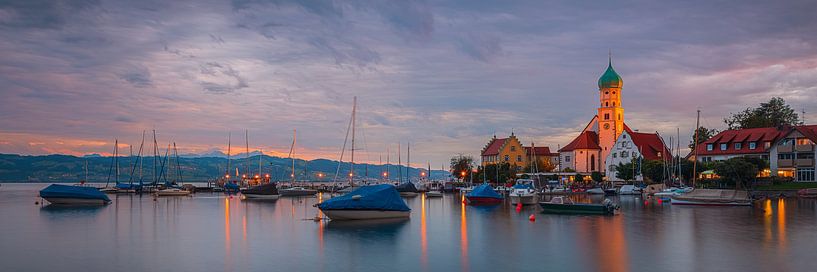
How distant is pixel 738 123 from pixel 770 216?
7188 cm

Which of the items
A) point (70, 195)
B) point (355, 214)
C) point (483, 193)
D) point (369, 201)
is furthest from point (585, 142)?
point (355, 214)

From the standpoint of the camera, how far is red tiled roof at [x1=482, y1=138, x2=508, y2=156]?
436 ft

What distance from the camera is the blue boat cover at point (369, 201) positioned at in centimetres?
A: 3881

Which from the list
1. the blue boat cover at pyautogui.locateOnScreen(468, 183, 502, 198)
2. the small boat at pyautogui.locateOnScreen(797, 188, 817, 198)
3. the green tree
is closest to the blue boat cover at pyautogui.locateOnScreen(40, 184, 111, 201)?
the blue boat cover at pyautogui.locateOnScreen(468, 183, 502, 198)

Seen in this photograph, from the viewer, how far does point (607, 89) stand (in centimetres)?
11838

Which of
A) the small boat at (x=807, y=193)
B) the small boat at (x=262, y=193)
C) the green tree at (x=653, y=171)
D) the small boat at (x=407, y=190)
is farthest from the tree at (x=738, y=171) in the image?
the small boat at (x=262, y=193)

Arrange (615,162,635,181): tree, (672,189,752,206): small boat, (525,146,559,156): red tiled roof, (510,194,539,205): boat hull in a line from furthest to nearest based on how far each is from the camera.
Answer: (525,146,559,156): red tiled roof, (615,162,635,181): tree, (510,194,539,205): boat hull, (672,189,752,206): small boat

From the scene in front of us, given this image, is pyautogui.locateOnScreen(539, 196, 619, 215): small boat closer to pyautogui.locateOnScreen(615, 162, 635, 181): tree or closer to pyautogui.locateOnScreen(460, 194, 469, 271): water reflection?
pyautogui.locateOnScreen(460, 194, 469, 271): water reflection

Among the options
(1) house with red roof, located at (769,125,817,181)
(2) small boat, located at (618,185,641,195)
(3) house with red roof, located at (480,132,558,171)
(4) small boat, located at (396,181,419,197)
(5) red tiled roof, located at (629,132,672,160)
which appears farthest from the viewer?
(3) house with red roof, located at (480,132,558,171)

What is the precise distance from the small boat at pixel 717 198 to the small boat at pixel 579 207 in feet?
48.7

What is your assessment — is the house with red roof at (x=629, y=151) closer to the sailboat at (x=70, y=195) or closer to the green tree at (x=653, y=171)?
the green tree at (x=653, y=171)

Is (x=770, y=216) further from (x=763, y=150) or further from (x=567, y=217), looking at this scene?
(x=763, y=150)

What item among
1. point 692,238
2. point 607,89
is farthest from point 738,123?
point 692,238

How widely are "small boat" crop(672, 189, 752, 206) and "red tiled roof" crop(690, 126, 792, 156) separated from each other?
3209 cm
